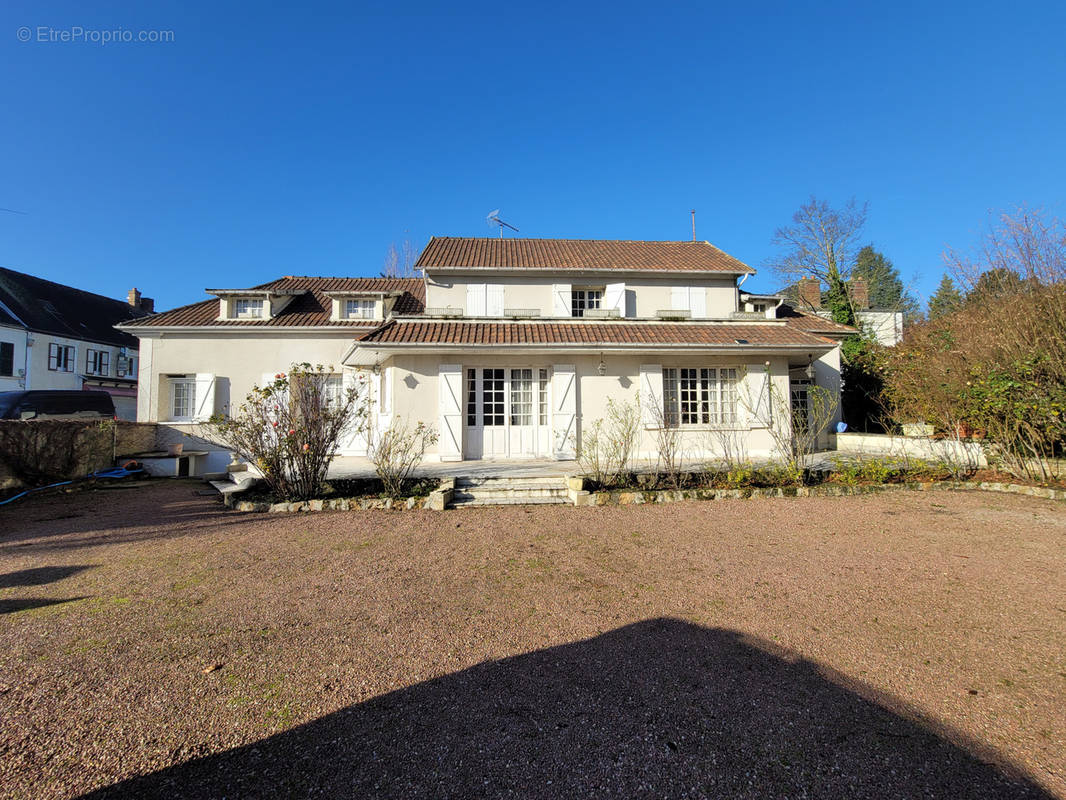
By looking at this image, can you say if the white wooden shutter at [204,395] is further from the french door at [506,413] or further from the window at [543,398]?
the window at [543,398]

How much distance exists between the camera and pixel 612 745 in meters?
2.14

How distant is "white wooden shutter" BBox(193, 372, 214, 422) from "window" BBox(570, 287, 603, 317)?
34.2 ft

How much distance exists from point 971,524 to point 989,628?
3513 mm

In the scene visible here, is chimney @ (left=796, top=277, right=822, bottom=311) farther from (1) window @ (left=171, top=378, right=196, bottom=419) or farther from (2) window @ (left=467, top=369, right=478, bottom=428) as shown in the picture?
(1) window @ (left=171, top=378, right=196, bottom=419)

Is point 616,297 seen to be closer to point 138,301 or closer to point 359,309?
point 359,309

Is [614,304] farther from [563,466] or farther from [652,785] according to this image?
[652,785]

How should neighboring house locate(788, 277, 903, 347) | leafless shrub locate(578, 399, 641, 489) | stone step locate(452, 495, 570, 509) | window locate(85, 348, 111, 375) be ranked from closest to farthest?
stone step locate(452, 495, 570, 509), leafless shrub locate(578, 399, 641, 489), neighboring house locate(788, 277, 903, 347), window locate(85, 348, 111, 375)

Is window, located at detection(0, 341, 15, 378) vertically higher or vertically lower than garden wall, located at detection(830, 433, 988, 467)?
higher

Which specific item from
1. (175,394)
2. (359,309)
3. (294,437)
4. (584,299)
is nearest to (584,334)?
(584,299)

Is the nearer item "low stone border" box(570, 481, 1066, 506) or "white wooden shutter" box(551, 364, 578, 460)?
"low stone border" box(570, 481, 1066, 506)

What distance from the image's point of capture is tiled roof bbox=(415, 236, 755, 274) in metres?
13.4

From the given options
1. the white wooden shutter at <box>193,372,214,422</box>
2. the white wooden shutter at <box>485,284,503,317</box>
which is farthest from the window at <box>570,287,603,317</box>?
the white wooden shutter at <box>193,372,214,422</box>

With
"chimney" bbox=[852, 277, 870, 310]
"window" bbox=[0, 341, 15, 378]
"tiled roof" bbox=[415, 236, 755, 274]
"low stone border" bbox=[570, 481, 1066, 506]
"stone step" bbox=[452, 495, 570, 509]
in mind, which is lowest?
"stone step" bbox=[452, 495, 570, 509]

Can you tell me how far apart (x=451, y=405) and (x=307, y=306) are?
24.2 feet
